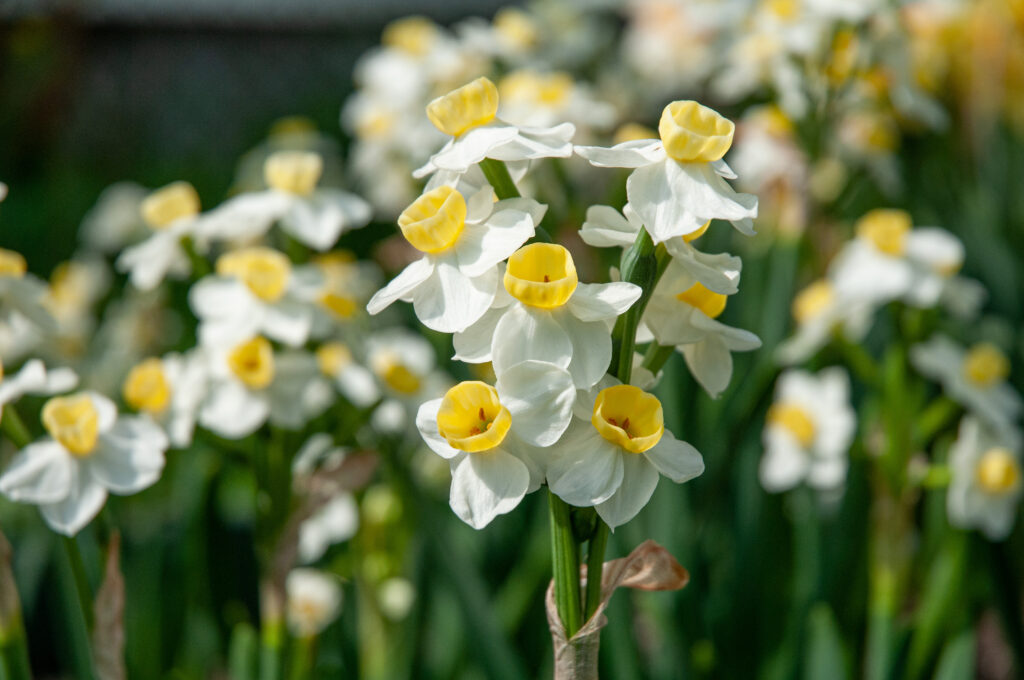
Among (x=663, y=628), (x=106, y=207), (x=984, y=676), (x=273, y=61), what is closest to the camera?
(x=663, y=628)

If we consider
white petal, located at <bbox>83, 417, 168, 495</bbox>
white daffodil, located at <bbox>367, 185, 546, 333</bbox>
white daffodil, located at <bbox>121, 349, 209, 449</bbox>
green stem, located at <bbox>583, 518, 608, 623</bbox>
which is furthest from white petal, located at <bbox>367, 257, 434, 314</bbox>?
white daffodil, located at <bbox>121, 349, 209, 449</bbox>

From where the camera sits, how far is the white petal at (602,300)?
22.9 inches

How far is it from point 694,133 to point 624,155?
5 cm

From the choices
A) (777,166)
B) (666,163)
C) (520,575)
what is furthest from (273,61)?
(666,163)

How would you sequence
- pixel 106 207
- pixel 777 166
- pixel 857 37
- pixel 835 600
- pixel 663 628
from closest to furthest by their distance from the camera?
pixel 663 628 → pixel 835 600 → pixel 857 37 → pixel 777 166 → pixel 106 207

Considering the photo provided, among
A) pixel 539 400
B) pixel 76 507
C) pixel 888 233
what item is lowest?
pixel 888 233

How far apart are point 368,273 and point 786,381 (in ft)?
3.12

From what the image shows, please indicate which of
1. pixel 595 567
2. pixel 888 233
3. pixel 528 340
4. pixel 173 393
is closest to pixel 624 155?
pixel 528 340

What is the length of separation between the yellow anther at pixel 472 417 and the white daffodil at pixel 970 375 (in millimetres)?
885

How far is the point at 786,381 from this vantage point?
1.57m

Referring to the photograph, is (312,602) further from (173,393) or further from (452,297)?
(452,297)

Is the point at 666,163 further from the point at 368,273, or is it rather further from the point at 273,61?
the point at 273,61

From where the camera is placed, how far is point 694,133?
2.06 feet

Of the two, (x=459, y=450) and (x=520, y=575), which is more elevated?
(x=459, y=450)
